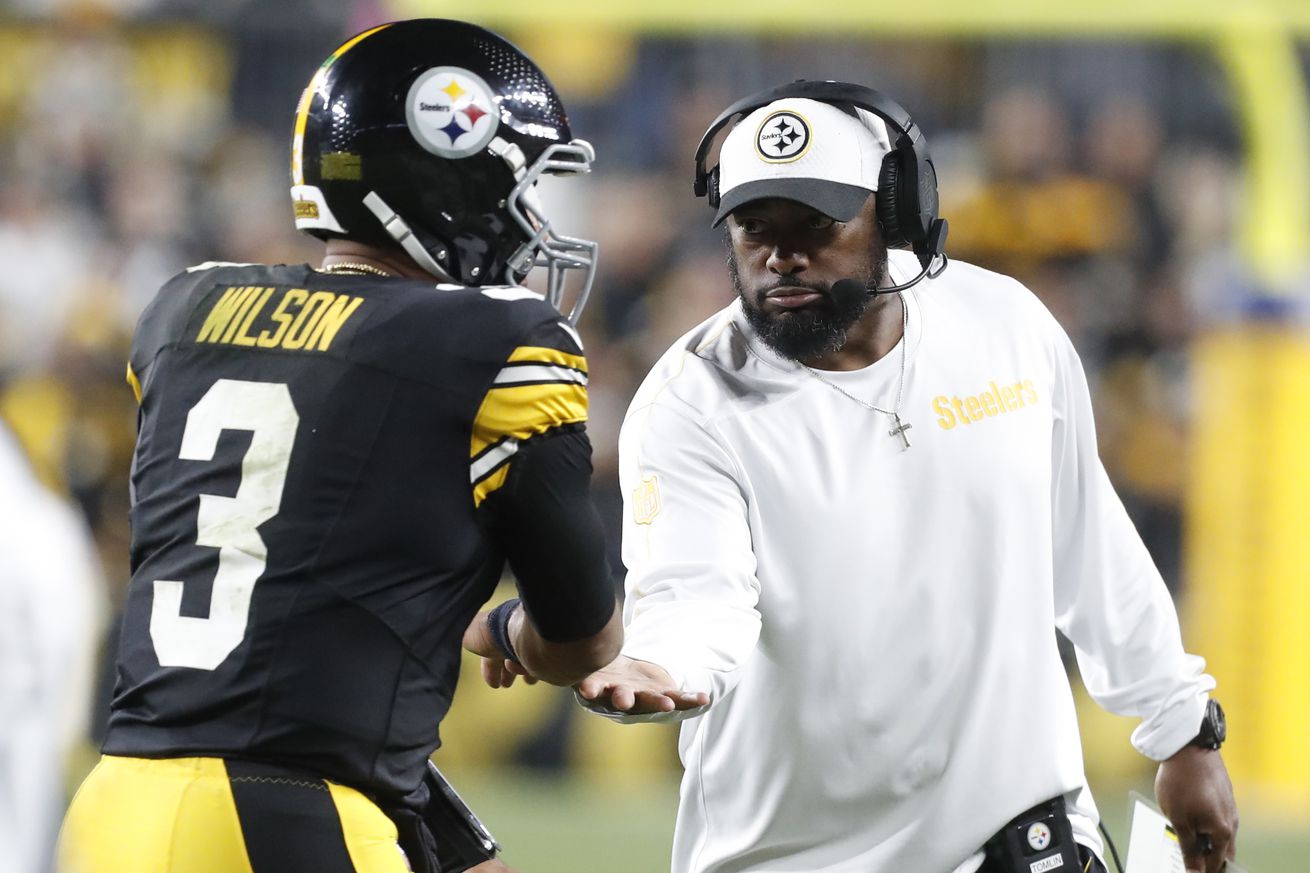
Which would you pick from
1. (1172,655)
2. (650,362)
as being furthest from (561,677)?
(650,362)

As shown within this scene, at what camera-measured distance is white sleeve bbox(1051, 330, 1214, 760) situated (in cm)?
332

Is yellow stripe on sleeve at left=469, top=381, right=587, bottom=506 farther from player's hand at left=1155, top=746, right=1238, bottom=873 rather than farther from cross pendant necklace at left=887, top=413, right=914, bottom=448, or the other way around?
player's hand at left=1155, top=746, right=1238, bottom=873

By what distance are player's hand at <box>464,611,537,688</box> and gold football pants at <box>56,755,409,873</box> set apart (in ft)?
1.44

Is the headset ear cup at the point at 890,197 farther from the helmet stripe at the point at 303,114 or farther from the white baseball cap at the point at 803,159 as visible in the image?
the helmet stripe at the point at 303,114

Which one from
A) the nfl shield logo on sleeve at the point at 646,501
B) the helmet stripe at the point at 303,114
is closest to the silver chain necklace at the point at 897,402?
the nfl shield logo on sleeve at the point at 646,501

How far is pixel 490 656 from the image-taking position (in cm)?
279

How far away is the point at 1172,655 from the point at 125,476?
23.0 feet

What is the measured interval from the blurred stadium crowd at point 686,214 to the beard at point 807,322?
5.58 m

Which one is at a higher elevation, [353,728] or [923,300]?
[923,300]

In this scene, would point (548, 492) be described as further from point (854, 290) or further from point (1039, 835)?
point (1039, 835)

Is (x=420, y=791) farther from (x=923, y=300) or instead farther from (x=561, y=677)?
(x=923, y=300)

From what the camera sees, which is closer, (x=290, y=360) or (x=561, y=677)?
(x=290, y=360)

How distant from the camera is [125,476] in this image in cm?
944

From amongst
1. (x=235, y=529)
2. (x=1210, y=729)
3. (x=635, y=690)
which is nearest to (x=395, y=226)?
(x=235, y=529)
